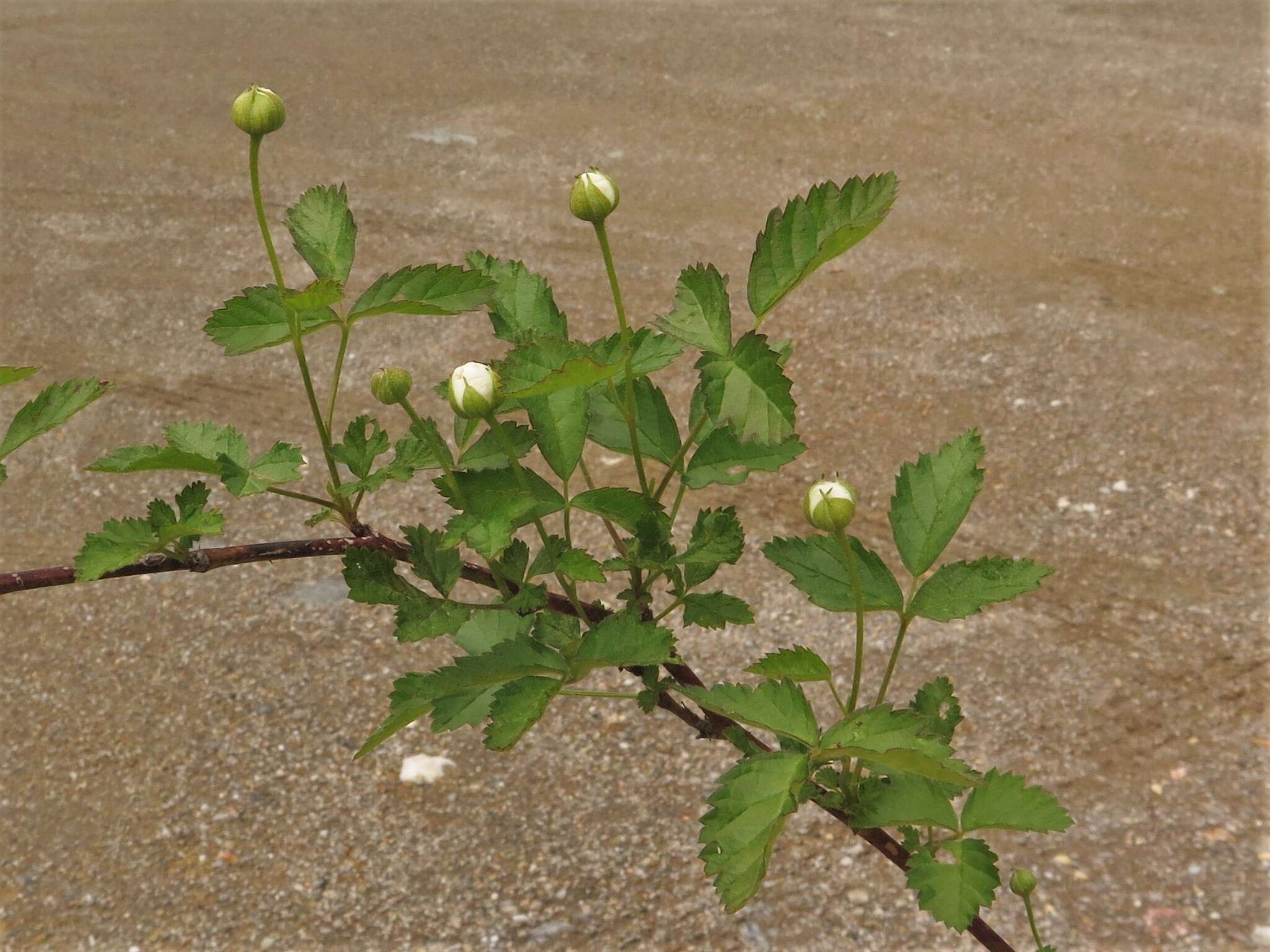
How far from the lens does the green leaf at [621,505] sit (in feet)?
1.91

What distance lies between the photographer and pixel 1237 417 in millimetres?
2641

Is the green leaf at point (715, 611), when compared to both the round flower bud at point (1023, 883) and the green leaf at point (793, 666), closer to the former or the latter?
the green leaf at point (793, 666)

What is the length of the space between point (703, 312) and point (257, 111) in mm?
220

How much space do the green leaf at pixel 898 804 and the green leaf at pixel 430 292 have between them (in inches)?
11.8

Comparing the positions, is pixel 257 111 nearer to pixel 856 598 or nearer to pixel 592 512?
pixel 592 512

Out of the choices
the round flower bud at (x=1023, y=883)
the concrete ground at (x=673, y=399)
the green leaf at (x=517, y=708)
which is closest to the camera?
the green leaf at (x=517, y=708)

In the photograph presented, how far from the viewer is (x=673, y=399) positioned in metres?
2.79

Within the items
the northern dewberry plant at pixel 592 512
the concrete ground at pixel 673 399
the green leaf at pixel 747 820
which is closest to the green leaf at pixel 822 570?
the northern dewberry plant at pixel 592 512

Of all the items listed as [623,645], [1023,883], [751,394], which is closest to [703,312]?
[751,394]

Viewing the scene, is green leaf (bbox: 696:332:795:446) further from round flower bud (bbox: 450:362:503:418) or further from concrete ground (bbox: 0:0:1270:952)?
concrete ground (bbox: 0:0:1270:952)

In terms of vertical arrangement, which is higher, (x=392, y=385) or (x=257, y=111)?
(x=257, y=111)

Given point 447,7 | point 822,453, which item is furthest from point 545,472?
point 447,7

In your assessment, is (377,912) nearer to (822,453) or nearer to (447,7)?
(822,453)

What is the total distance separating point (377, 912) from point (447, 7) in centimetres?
408
